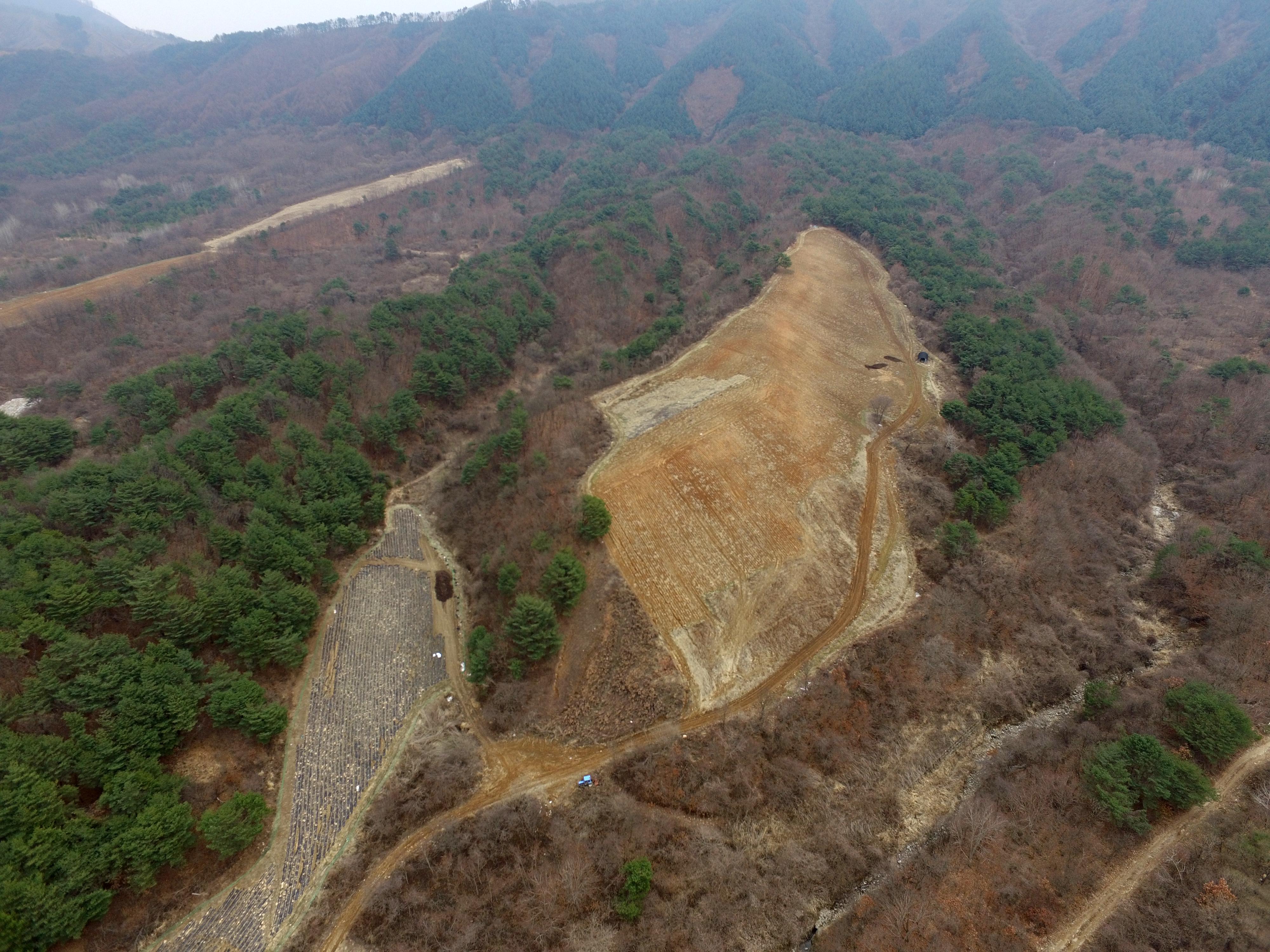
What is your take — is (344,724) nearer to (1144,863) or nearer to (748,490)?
(748,490)

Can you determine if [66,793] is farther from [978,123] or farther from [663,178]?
[978,123]

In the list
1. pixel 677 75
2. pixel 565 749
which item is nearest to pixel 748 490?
pixel 565 749

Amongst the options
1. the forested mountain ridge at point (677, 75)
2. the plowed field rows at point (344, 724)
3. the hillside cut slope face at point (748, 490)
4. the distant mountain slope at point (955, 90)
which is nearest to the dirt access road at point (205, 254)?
the forested mountain ridge at point (677, 75)

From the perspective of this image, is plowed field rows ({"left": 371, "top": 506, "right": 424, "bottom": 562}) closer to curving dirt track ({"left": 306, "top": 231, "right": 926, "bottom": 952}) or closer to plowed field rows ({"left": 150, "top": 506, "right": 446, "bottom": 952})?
plowed field rows ({"left": 150, "top": 506, "right": 446, "bottom": 952})

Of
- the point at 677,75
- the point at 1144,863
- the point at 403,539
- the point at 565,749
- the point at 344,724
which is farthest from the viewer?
the point at 677,75

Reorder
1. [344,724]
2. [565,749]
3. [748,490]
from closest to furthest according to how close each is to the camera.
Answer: [565,749]
[344,724]
[748,490]

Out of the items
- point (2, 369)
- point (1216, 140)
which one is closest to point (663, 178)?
point (2, 369)

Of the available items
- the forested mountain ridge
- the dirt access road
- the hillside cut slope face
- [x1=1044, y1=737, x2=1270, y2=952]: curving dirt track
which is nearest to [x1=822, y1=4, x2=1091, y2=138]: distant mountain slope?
the forested mountain ridge
